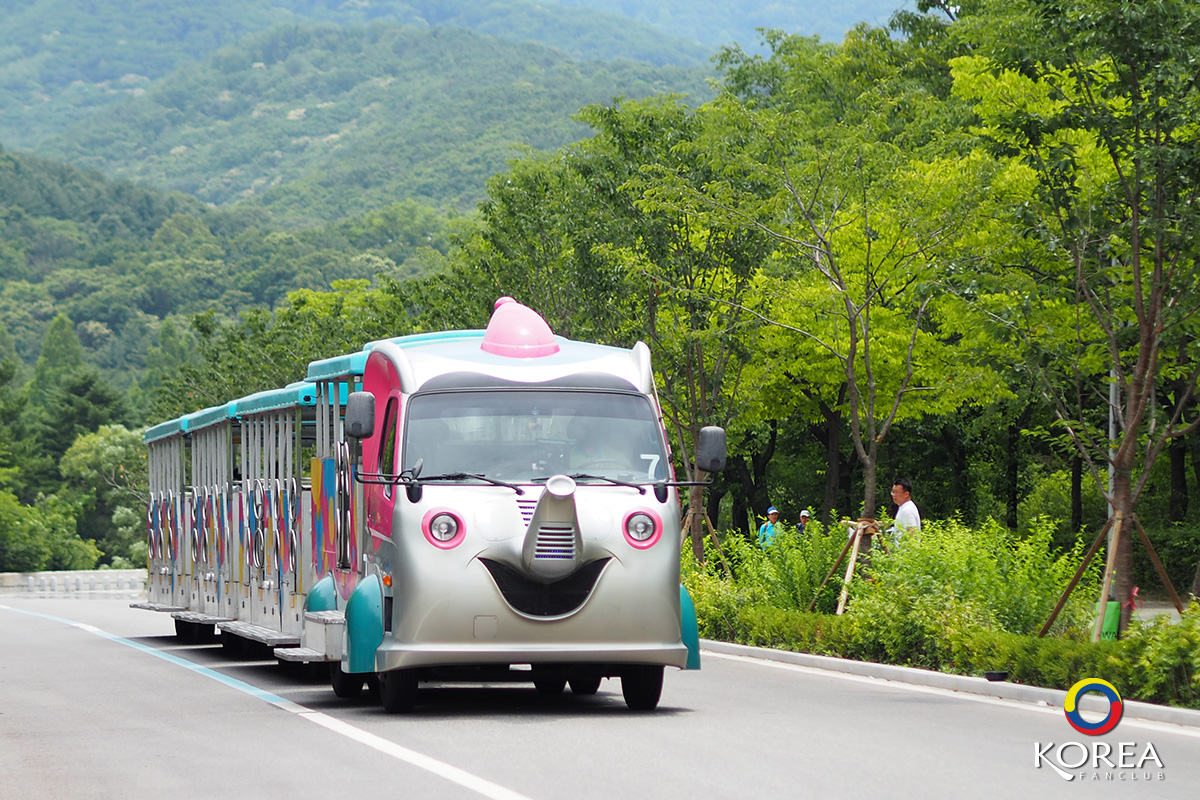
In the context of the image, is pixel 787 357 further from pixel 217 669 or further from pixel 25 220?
pixel 25 220

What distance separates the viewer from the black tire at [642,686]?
41.6ft

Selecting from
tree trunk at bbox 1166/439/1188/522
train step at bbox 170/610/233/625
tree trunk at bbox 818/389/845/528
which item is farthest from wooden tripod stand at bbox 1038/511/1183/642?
tree trunk at bbox 818/389/845/528

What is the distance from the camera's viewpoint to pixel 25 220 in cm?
19050

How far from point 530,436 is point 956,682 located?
4861 mm

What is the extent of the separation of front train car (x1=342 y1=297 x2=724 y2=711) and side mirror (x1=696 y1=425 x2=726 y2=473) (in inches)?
2.6

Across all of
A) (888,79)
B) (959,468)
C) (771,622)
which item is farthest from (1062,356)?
(888,79)

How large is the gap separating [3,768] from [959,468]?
3600 centimetres

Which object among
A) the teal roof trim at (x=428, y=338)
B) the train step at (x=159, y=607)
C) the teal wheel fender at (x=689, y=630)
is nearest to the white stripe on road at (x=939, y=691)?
the teal wheel fender at (x=689, y=630)

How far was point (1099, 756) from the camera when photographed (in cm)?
1023

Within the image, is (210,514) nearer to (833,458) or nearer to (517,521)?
(517,521)

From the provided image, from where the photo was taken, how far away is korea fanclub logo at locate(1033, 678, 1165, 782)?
9.47m

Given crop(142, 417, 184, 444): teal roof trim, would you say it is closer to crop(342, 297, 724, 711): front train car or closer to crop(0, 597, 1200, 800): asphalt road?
crop(0, 597, 1200, 800): asphalt road

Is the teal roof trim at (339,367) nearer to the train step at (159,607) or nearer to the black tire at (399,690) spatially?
the black tire at (399,690)

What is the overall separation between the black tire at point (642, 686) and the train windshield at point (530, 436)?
4.98ft
